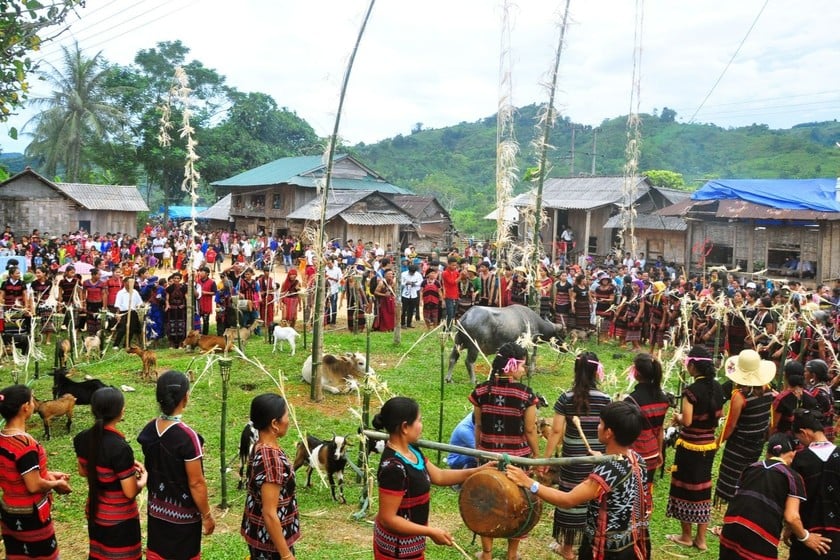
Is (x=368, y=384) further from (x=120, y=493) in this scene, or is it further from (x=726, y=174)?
(x=726, y=174)

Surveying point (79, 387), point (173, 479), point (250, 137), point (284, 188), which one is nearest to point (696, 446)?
point (173, 479)

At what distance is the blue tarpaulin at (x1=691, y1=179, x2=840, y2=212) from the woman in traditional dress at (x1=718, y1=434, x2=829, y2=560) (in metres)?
19.8

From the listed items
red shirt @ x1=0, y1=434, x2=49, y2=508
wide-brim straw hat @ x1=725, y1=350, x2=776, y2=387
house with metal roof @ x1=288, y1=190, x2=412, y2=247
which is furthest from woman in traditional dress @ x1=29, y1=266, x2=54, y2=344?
house with metal roof @ x1=288, y1=190, x2=412, y2=247

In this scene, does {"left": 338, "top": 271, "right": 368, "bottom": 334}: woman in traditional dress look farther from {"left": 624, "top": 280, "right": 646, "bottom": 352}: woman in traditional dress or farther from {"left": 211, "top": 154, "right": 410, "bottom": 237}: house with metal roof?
{"left": 211, "top": 154, "right": 410, "bottom": 237}: house with metal roof

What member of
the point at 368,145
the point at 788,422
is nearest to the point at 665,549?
the point at 788,422

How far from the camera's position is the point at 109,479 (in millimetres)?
4176

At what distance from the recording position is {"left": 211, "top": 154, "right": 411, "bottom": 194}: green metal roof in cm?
3691

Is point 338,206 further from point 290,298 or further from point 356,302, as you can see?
point 356,302

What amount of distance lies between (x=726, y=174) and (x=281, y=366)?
151 feet

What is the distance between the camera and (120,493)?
4.20 meters

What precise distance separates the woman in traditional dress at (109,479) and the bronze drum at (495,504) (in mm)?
1967

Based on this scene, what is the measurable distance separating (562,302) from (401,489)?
12.9 m

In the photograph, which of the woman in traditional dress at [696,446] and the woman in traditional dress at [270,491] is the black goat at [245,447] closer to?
the woman in traditional dress at [270,491]

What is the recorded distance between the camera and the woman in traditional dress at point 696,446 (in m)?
5.94
